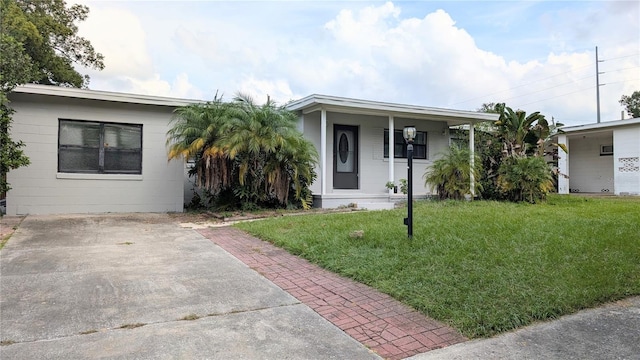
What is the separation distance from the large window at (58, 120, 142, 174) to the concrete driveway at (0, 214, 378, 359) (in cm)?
441

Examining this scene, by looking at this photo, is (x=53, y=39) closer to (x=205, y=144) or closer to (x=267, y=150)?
(x=205, y=144)

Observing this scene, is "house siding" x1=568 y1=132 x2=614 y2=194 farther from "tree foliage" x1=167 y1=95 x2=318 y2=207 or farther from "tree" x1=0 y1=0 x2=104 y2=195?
"tree" x1=0 y1=0 x2=104 y2=195

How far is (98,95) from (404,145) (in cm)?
895

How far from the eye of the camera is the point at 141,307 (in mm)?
3910

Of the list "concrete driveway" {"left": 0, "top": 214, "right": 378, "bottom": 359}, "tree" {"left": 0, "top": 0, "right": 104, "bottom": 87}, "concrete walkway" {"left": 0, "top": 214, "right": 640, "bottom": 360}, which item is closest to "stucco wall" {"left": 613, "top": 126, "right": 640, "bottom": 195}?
"concrete walkway" {"left": 0, "top": 214, "right": 640, "bottom": 360}

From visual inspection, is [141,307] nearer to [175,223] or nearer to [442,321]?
[442,321]

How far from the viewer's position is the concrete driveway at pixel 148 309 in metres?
3.07

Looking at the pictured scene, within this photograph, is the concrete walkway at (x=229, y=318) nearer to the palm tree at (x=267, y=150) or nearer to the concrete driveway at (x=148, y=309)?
the concrete driveway at (x=148, y=309)

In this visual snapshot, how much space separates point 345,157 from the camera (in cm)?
1306

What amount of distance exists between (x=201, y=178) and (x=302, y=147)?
8.33 ft

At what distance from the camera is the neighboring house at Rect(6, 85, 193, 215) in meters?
10.1

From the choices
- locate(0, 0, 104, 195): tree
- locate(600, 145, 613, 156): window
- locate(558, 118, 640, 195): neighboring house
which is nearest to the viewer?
locate(0, 0, 104, 195): tree

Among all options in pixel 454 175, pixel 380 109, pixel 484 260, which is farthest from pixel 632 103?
pixel 484 260

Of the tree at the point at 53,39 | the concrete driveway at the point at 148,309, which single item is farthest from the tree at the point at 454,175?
the tree at the point at 53,39
